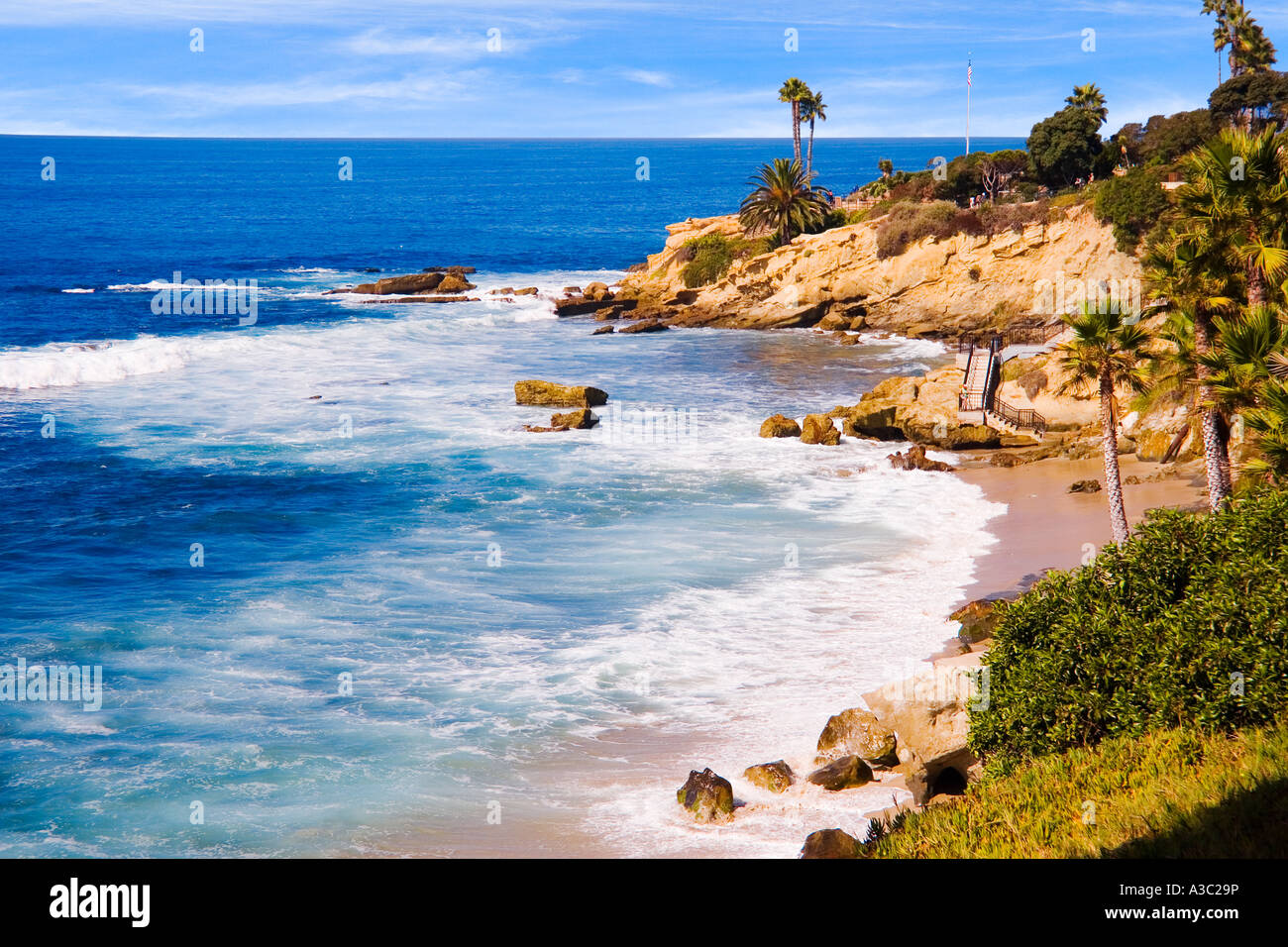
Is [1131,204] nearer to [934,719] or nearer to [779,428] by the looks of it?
[779,428]

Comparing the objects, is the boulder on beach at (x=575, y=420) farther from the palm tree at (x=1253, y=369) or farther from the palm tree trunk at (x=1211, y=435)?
the palm tree at (x=1253, y=369)

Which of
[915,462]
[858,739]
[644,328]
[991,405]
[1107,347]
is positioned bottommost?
[858,739]

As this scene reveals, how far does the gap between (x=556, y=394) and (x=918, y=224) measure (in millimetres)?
27232

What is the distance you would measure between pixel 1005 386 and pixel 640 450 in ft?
44.9

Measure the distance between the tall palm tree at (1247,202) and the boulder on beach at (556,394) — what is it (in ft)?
92.6

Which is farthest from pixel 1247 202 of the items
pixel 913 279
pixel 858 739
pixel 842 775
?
pixel 913 279

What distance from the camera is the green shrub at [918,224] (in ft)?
199

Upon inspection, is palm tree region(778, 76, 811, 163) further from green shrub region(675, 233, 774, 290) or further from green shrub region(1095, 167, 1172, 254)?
green shrub region(1095, 167, 1172, 254)

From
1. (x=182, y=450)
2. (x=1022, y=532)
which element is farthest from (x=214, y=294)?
(x=1022, y=532)

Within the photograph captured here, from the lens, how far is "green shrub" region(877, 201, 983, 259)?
→ 60594 millimetres

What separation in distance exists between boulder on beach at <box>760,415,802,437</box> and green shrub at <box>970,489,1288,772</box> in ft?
80.9

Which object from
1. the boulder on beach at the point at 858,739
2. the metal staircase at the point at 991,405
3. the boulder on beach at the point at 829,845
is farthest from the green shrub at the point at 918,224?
the boulder on beach at the point at 829,845

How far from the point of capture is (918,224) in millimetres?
61438
